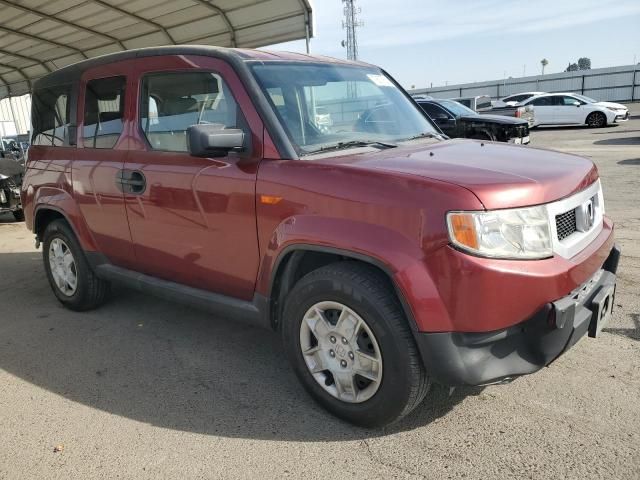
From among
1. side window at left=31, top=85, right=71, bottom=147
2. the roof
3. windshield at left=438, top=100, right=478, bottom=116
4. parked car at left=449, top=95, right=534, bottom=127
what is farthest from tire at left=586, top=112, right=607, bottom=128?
side window at left=31, top=85, right=71, bottom=147

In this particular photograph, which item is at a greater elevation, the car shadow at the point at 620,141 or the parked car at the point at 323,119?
the parked car at the point at 323,119

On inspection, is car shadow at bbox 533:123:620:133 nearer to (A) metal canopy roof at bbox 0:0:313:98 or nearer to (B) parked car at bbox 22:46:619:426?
(A) metal canopy roof at bbox 0:0:313:98

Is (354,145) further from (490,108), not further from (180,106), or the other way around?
(490,108)

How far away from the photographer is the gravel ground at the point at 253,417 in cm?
245

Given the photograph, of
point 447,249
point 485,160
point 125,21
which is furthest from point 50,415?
point 125,21

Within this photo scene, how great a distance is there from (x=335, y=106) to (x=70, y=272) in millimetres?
2763

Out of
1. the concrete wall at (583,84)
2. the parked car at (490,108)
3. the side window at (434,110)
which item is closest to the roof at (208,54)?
the side window at (434,110)

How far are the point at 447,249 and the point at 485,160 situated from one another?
2.46 feet

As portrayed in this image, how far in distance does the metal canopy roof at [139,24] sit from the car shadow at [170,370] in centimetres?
693

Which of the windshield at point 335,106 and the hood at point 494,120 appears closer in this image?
the windshield at point 335,106

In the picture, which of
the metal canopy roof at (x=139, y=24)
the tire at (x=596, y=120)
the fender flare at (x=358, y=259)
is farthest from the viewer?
the tire at (x=596, y=120)

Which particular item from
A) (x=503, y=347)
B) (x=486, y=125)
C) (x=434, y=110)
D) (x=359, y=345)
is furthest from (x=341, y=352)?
(x=434, y=110)

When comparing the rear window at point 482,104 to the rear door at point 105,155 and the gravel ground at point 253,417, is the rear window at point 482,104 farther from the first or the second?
the rear door at point 105,155

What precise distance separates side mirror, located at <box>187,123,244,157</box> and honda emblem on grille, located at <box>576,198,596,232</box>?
1801 millimetres
